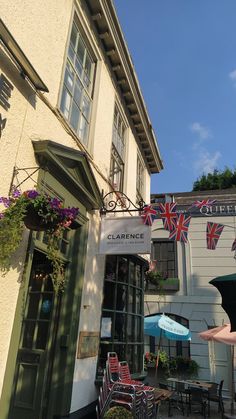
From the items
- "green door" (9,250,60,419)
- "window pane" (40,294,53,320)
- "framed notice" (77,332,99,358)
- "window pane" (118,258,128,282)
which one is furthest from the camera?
"window pane" (118,258,128,282)

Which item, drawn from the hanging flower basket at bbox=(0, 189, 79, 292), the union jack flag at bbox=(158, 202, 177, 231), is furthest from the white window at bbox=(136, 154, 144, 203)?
the hanging flower basket at bbox=(0, 189, 79, 292)

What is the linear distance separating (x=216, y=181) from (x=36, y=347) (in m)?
24.3

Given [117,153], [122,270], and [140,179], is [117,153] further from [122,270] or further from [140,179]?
[122,270]

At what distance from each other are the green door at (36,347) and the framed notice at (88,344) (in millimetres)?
660

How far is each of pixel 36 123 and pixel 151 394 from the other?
16.6ft

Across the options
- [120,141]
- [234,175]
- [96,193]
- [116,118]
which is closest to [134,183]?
[120,141]

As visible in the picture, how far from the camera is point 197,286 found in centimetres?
1440

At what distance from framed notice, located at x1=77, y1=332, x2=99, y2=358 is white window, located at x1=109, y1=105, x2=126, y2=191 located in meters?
3.56

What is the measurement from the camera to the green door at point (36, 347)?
15.3ft

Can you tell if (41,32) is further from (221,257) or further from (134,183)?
(221,257)

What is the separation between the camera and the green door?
4.67m

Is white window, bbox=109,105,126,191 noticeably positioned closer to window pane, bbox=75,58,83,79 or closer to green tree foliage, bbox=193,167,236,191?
window pane, bbox=75,58,83,79

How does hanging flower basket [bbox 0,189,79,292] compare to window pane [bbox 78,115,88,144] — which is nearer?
hanging flower basket [bbox 0,189,79,292]

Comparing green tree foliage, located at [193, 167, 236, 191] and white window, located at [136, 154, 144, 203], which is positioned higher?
green tree foliage, located at [193, 167, 236, 191]
